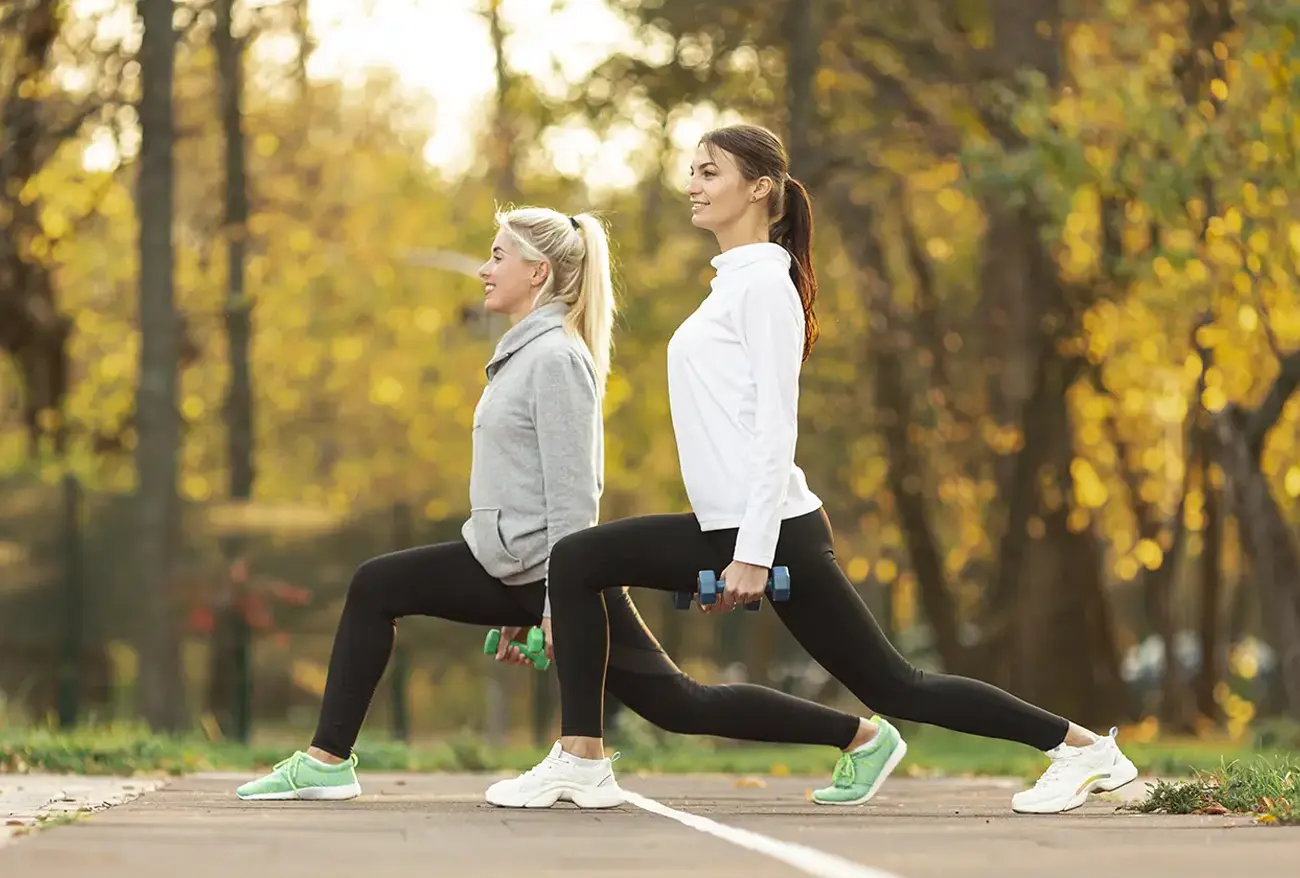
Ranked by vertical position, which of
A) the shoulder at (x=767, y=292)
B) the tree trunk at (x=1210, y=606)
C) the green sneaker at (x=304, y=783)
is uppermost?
the shoulder at (x=767, y=292)

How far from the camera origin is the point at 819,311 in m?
26.3

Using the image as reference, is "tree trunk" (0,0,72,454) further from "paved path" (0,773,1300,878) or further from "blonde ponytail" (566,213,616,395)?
"paved path" (0,773,1300,878)

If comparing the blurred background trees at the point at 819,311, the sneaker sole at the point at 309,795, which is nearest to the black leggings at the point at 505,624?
the sneaker sole at the point at 309,795

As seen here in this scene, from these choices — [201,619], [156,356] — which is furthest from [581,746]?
[201,619]

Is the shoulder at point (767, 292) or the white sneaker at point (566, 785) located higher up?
the shoulder at point (767, 292)

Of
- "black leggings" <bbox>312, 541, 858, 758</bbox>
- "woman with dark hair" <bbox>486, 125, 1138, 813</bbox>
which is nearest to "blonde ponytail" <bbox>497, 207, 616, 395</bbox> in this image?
"woman with dark hair" <bbox>486, 125, 1138, 813</bbox>

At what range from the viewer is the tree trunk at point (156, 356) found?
15.9 m

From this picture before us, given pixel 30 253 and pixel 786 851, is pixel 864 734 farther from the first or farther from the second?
pixel 30 253

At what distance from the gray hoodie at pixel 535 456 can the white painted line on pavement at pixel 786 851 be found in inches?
36.5

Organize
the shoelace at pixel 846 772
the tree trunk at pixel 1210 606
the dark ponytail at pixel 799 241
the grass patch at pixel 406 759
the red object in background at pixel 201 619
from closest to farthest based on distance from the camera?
the dark ponytail at pixel 799 241 < the shoelace at pixel 846 772 < the grass patch at pixel 406 759 < the red object in background at pixel 201 619 < the tree trunk at pixel 1210 606

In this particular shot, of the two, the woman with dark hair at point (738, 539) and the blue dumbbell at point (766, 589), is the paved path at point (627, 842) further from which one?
the blue dumbbell at point (766, 589)

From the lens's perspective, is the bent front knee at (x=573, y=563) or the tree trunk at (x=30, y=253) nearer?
the bent front knee at (x=573, y=563)

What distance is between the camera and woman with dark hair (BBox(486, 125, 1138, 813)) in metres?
7.26

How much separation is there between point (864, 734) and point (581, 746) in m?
0.96
